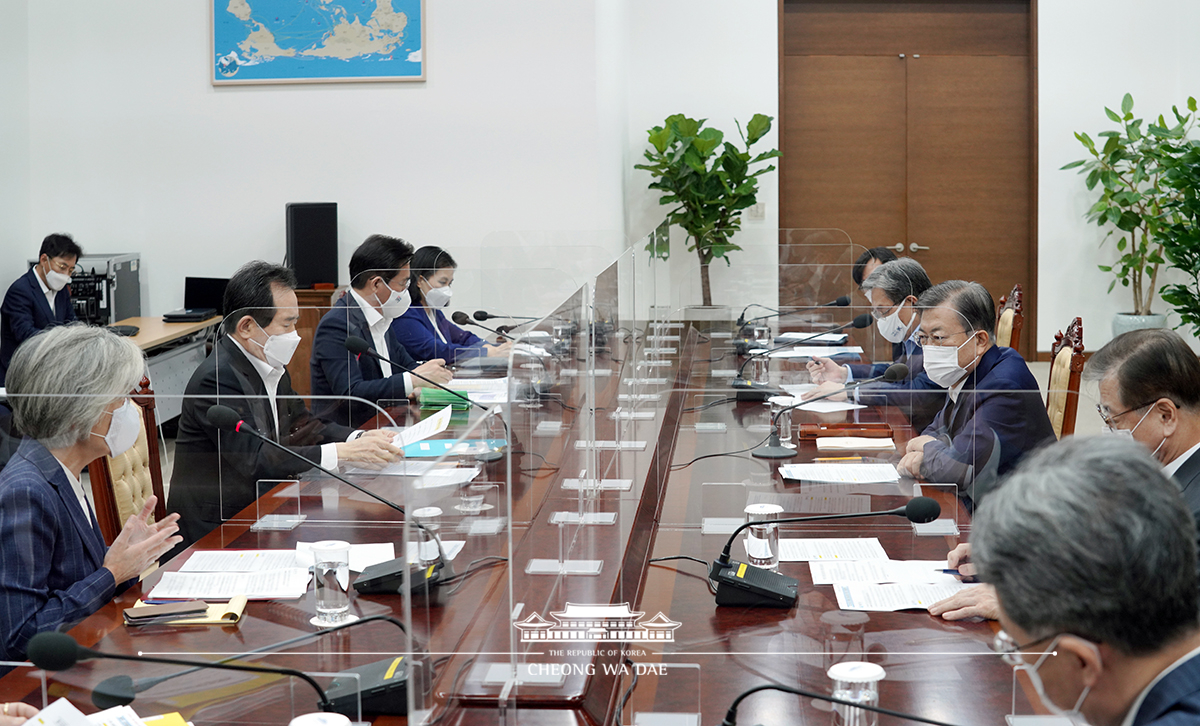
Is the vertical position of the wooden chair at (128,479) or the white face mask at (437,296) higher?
the white face mask at (437,296)

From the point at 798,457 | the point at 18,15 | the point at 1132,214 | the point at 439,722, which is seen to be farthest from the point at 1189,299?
the point at 18,15

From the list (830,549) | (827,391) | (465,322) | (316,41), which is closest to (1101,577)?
(830,549)

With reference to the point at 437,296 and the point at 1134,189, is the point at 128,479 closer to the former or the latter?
the point at 437,296

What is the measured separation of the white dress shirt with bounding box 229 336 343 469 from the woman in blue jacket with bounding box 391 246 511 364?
1137 mm

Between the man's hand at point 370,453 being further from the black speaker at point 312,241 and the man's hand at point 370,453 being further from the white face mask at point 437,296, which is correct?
the black speaker at point 312,241

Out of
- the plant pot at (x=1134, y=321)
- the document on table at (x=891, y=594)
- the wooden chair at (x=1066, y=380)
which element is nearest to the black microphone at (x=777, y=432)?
the wooden chair at (x=1066, y=380)

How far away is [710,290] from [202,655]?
4.19 metres

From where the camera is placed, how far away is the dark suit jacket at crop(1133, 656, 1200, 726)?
878mm

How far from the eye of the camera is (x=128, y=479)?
8.10 ft

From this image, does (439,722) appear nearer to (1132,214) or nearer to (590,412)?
(590,412)

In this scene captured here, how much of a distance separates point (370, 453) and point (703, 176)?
4.51 m

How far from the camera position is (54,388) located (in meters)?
1.88

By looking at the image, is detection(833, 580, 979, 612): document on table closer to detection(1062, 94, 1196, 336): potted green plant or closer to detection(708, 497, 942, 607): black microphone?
detection(708, 497, 942, 607): black microphone

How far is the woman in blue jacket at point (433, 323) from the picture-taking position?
431cm
